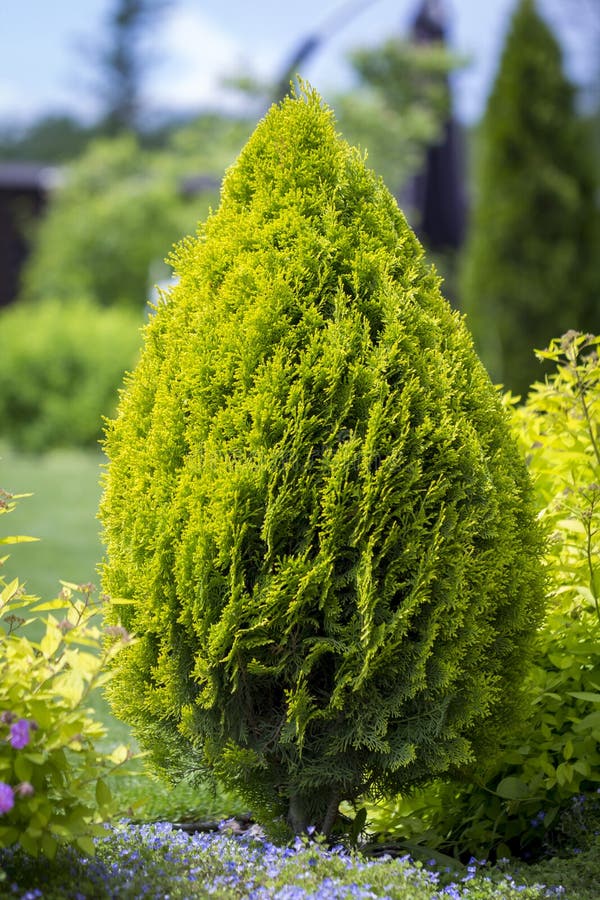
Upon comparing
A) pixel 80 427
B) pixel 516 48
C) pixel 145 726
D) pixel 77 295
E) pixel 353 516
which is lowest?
pixel 145 726

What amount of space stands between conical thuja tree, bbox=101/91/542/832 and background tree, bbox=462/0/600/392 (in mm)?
12334

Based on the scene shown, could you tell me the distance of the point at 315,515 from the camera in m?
3.04

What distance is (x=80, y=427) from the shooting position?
53.3ft

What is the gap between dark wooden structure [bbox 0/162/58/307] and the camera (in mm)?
28844

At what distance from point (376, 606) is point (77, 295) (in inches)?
815

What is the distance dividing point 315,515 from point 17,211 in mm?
29449

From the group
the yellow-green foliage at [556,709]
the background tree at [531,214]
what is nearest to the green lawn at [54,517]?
the yellow-green foliage at [556,709]

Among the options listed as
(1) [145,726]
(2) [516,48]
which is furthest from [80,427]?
(1) [145,726]

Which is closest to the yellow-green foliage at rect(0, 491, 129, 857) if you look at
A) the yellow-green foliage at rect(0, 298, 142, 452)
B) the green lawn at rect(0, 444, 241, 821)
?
the green lawn at rect(0, 444, 241, 821)

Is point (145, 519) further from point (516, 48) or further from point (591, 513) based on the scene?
point (516, 48)

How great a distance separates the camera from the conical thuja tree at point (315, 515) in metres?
3.04

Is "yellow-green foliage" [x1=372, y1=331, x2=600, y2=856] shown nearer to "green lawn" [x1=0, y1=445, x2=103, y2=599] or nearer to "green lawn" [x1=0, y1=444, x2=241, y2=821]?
"green lawn" [x1=0, y1=444, x2=241, y2=821]

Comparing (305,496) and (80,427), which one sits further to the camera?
(80,427)

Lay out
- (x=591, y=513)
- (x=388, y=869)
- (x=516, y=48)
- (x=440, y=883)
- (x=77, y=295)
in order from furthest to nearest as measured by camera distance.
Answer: (x=77, y=295), (x=516, y=48), (x=591, y=513), (x=440, y=883), (x=388, y=869)
